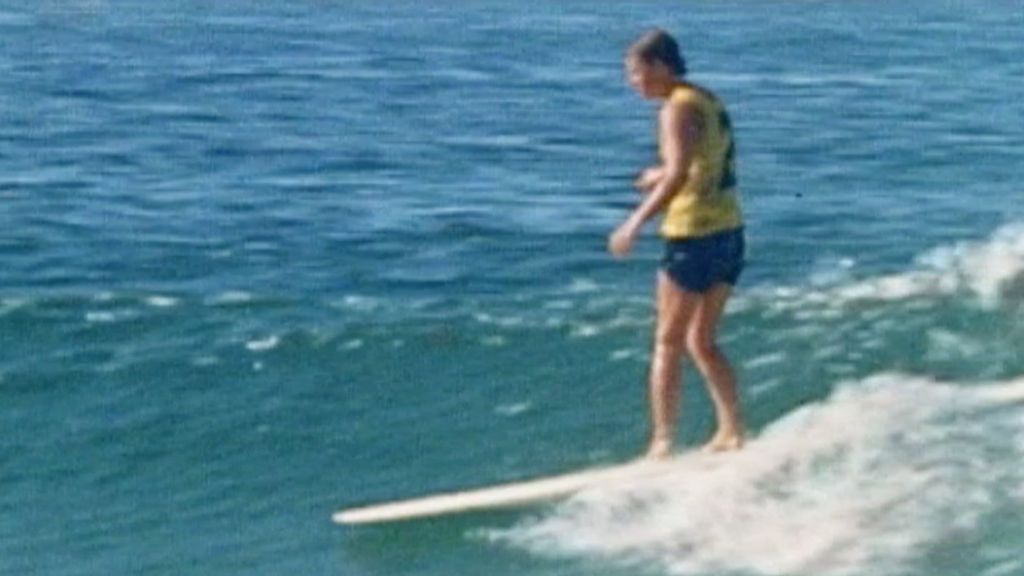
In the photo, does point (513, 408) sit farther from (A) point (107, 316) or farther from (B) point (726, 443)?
(A) point (107, 316)

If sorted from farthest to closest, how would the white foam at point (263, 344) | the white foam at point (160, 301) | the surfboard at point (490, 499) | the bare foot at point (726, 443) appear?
the white foam at point (160, 301) → the white foam at point (263, 344) → the bare foot at point (726, 443) → the surfboard at point (490, 499)

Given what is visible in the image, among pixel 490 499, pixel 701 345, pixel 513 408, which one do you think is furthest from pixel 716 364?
pixel 513 408

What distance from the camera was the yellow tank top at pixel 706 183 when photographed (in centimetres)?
1140

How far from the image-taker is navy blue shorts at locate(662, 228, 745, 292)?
11617 millimetres

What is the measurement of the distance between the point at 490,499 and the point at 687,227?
4.69 ft

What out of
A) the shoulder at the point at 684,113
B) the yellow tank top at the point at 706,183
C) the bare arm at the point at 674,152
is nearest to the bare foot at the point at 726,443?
the yellow tank top at the point at 706,183

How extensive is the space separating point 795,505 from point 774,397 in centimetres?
200

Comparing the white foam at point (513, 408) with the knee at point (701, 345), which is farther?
the white foam at point (513, 408)

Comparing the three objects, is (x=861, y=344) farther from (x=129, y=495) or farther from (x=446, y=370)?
(x=129, y=495)

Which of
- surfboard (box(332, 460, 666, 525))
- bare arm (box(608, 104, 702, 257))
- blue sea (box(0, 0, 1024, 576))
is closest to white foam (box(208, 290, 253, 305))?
blue sea (box(0, 0, 1024, 576))

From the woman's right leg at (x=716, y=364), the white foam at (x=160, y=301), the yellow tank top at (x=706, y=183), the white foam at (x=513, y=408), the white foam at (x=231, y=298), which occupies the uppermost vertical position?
the yellow tank top at (x=706, y=183)

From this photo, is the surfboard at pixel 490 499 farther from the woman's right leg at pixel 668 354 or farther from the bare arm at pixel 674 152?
the bare arm at pixel 674 152

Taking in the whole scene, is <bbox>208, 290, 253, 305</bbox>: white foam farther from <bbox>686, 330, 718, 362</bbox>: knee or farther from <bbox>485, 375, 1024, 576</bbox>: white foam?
<bbox>686, 330, 718, 362</bbox>: knee

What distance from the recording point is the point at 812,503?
1121 cm
